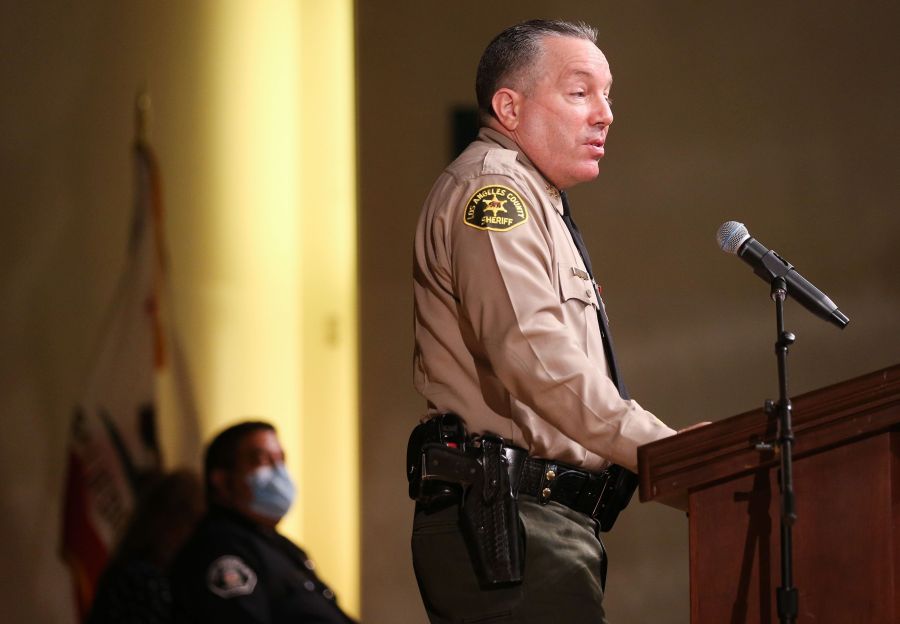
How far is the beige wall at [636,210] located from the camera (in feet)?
13.6

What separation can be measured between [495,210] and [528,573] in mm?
526

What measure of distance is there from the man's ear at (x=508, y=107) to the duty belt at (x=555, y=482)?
56cm

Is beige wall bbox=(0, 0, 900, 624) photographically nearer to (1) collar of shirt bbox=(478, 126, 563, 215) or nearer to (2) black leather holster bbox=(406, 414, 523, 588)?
(1) collar of shirt bbox=(478, 126, 563, 215)

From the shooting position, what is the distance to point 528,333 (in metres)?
1.83

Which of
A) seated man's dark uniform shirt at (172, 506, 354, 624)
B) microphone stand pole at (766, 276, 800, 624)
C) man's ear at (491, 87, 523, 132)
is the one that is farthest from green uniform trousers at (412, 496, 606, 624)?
seated man's dark uniform shirt at (172, 506, 354, 624)

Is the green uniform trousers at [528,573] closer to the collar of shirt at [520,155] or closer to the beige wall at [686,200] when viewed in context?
the collar of shirt at [520,155]

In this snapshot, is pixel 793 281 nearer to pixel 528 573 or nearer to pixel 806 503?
pixel 806 503

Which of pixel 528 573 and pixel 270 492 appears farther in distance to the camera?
pixel 270 492

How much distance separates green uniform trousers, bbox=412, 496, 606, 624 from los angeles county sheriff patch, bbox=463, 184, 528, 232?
40 cm

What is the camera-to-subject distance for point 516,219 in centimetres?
192

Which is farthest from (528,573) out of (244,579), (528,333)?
(244,579)

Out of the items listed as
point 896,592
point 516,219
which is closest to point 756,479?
point 896,592

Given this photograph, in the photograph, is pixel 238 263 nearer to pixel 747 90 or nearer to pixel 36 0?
pixel 36 0

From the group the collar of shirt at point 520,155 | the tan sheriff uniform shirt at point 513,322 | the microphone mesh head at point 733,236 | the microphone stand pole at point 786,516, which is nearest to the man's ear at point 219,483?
the tan sheriff uniform shirt at point 513,322
